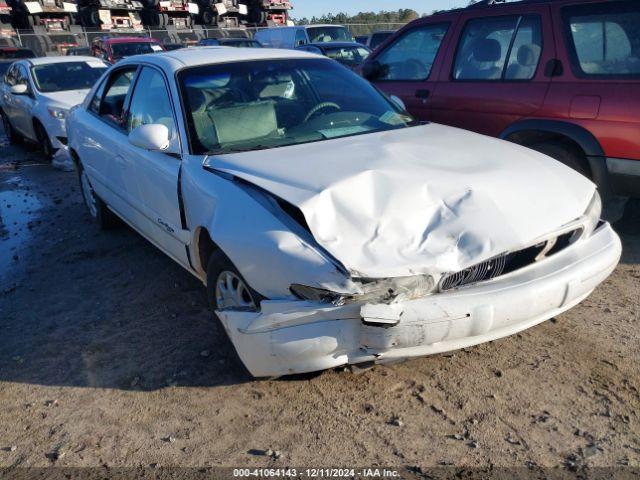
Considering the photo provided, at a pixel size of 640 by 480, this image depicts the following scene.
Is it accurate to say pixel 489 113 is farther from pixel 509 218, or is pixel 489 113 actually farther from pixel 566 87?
pixel 509 218

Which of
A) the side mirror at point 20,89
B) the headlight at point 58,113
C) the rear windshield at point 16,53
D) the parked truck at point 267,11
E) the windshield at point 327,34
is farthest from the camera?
the parked truck at point 267,11

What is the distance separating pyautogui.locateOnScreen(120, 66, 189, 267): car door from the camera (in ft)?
11.4

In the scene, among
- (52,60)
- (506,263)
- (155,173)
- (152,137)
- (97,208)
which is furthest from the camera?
(52,60)

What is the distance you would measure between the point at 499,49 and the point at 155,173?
3.09 metres

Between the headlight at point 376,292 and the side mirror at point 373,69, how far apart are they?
3.94 metres

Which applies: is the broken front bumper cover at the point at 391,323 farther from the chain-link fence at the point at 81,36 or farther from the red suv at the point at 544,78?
the chain-link fence at the point at 81,36

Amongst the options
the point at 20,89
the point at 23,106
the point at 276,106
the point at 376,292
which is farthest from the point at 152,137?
the point at 23,106

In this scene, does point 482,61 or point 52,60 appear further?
point 52,60

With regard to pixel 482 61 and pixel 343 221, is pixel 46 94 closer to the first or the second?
pixel 482 61

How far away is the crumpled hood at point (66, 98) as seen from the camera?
823 cm

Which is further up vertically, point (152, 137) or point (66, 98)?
point (152, 137)

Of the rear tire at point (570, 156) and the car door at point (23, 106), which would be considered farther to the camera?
the car door at point (23, 106)

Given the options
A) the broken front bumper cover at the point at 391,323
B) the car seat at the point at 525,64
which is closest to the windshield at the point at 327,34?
the car seat at the point at 525,64

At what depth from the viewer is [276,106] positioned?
3814 millimetres
